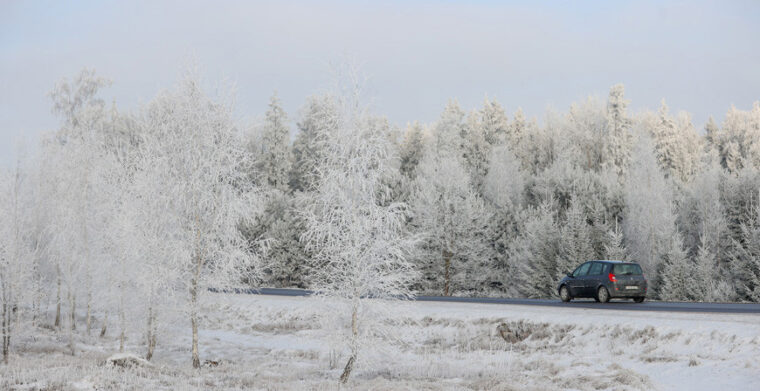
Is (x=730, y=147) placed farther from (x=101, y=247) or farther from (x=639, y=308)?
(x=101, y=247)

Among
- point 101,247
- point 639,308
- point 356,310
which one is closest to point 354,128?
point 356,310

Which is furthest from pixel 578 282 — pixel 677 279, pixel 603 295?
pixel 677 279

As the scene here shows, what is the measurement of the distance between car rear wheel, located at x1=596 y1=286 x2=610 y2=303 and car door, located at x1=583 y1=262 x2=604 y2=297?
23 centimetres

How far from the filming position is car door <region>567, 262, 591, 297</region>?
90.1 feet

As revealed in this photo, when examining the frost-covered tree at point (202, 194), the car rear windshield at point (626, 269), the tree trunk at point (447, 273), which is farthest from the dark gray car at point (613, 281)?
the tree trunk at point (447, 273)

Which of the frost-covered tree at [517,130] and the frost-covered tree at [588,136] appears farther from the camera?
the frost-covered tree at [517,130]

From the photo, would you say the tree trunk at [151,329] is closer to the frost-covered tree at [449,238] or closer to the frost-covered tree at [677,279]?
the frost-covered tree at [449,238]

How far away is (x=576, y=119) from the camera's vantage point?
262ft

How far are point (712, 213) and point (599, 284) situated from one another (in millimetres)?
24213

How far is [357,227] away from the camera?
1720 cm

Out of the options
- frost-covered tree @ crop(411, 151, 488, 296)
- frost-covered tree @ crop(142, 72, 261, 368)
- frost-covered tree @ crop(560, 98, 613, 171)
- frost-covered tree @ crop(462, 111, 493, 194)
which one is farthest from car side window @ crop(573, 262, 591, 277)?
frost-covered tree @ crop(560, 98, 613, 171)

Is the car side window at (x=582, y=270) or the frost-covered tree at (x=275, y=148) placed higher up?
the frost-covered tree at (x=275, y=148)

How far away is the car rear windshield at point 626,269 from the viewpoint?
26172 mm

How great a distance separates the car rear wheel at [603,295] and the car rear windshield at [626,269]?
0.88 m
